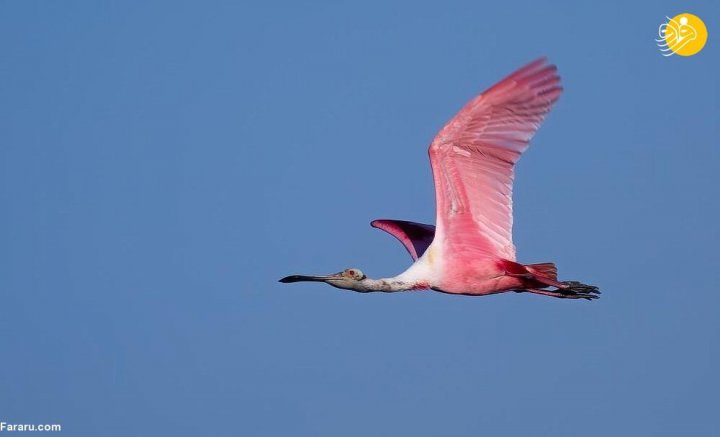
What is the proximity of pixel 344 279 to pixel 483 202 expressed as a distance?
239 cm

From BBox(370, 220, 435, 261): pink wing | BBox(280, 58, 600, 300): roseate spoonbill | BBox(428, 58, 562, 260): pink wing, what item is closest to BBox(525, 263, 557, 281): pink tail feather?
BBox(280, 58, 600, 300): roseate spoonbill

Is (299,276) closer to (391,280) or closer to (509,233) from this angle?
(391,280)

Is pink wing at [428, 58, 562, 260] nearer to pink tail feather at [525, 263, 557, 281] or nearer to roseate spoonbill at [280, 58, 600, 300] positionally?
roseate spoonbill at [280, 58, 600, 300]

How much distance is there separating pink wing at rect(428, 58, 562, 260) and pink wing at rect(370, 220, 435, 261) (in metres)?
2.80

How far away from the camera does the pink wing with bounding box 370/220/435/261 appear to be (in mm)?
23219

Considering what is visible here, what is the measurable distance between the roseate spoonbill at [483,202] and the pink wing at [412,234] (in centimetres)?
216

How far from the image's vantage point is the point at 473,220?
795 inches

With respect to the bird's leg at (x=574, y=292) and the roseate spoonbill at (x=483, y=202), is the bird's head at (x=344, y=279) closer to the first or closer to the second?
the roseate spoonbill at (x=483, y=202)

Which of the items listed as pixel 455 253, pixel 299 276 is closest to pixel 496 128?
pixel 455 253

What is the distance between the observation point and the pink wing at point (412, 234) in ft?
76.2

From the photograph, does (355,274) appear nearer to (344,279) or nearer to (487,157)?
(344,279)

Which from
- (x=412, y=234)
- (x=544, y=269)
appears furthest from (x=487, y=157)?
(x=412, y=234)

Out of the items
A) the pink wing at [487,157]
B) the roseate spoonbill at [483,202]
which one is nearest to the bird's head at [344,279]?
the roseate spoonbill at [483,202]

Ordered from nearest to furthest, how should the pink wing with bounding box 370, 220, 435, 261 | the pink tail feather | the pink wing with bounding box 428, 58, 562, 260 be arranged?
the pink wing with bounding box 428, 58, 562, 260 → the pink tail feather → the pink wing with bounding box 370, 220, 435, 261
